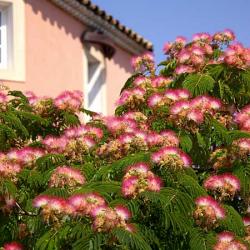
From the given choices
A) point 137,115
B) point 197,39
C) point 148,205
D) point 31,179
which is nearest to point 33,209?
point 31,179

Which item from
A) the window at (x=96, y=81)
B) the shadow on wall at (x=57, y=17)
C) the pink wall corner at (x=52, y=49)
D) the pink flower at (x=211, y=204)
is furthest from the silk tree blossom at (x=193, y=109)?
the window at (x=96, y=81)

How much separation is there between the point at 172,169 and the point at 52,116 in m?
2.01

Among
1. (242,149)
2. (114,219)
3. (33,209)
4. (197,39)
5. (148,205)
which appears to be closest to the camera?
(114,219)

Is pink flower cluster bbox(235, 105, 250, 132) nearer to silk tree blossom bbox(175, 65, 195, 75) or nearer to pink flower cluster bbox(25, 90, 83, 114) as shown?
silk tree blossom bbox(175, 65, 195, 75)

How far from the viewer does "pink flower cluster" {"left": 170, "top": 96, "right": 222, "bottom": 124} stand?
538cm

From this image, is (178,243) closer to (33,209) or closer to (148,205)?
(148,205)

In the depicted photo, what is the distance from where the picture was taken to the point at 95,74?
1395cm

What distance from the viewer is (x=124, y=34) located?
Result: 47.4 feet

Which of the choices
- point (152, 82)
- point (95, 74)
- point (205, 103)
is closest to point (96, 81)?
→ point (95, 74)

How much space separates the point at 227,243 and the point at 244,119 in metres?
1.48

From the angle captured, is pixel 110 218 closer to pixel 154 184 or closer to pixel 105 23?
pixel 154 184

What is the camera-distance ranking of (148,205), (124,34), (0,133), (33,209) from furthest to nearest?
(124,34)
(0,133)
(33,209)
(148,205)

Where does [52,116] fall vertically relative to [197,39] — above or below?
below

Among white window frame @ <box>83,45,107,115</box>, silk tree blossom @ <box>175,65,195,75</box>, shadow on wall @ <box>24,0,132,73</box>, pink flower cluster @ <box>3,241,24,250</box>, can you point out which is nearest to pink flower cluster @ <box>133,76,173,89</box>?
silk tree blossom @ <box>175,65,195,75</box>
